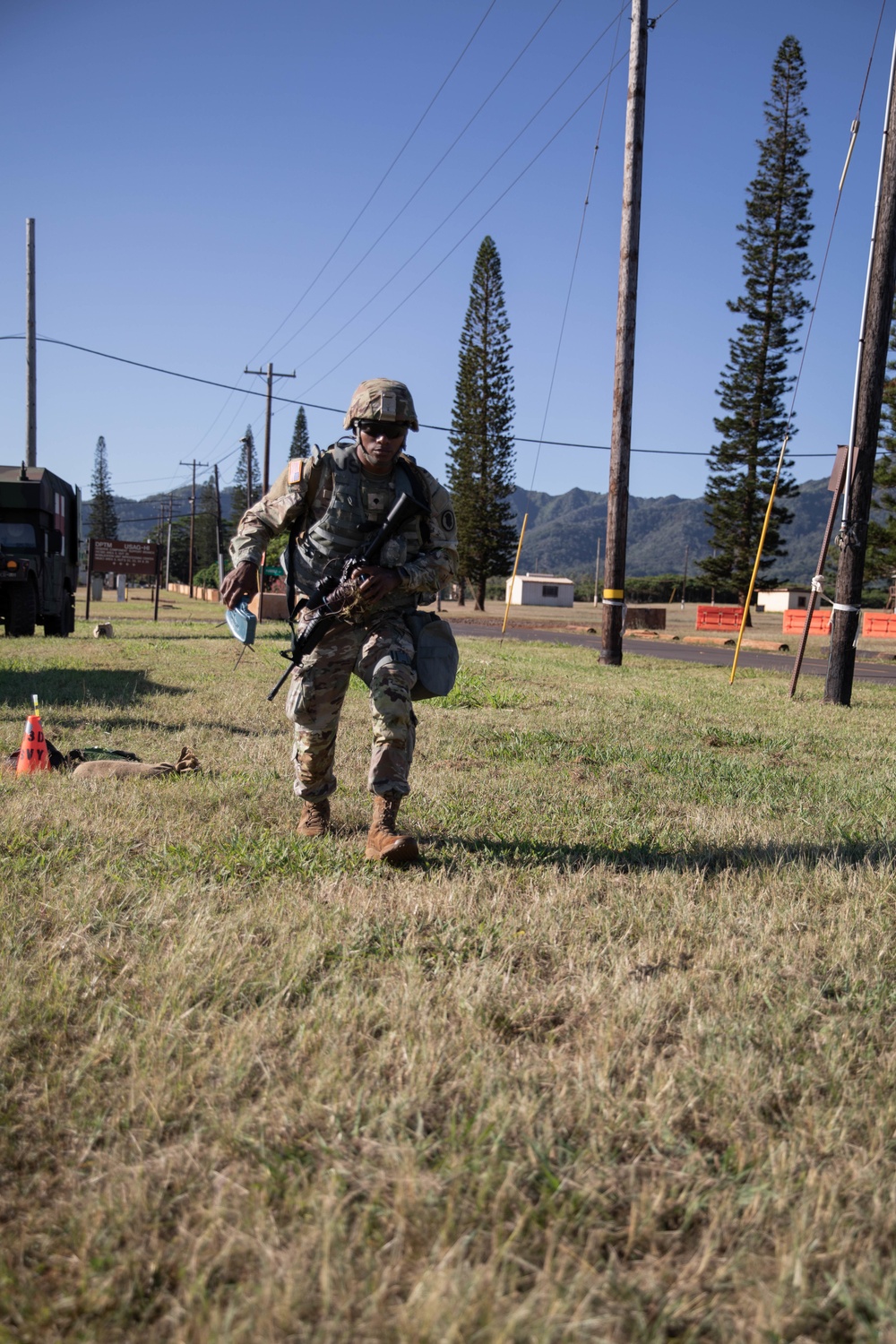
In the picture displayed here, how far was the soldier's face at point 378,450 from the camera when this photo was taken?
424 centimetres

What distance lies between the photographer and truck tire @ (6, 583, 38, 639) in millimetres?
16500

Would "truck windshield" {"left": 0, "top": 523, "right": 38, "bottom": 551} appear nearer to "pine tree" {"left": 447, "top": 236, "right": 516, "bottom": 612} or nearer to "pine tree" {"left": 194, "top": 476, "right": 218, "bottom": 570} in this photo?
"pine tree" {"left": 447, "top": 236, "right": 516, "bottom": 612}

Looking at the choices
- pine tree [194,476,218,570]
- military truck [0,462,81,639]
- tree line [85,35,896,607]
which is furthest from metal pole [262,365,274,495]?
pine tree [194,476,218,570]

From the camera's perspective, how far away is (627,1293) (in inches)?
63.9

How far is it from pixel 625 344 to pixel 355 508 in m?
12.2

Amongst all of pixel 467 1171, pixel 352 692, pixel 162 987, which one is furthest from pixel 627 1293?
pixel 352 692

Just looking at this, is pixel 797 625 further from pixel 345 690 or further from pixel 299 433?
pixel 299 433

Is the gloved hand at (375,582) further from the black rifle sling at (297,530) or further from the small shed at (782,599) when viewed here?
the small shed at (782,599)

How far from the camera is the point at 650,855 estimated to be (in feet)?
14.3

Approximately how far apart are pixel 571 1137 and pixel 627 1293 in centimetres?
44

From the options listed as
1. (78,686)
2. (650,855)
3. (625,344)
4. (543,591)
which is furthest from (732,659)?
(543,591)

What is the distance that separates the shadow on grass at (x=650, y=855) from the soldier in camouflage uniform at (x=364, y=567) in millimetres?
371

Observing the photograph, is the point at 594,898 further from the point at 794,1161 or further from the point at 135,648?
the point at 135,648

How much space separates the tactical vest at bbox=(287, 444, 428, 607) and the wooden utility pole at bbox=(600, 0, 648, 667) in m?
10.3
